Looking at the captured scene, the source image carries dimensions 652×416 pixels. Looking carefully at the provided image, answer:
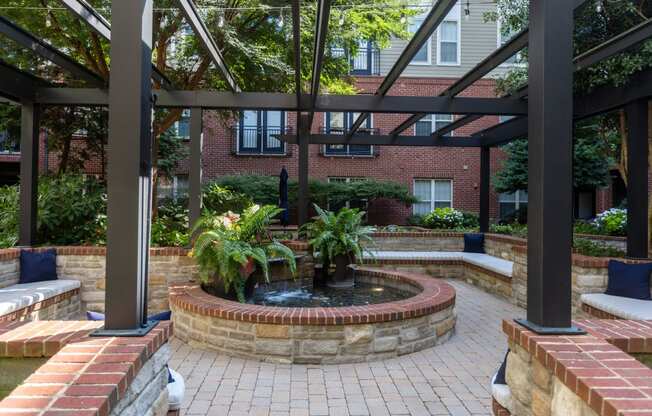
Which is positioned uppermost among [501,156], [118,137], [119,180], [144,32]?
[501,156]

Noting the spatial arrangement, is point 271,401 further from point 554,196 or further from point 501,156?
point 501,156

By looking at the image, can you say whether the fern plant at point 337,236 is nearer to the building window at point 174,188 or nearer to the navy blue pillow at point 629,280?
the navy blue pillow at point 629,280

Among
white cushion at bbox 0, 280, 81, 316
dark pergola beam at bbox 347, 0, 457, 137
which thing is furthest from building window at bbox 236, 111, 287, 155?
white cushion at bbox 0, 280, 81, 316

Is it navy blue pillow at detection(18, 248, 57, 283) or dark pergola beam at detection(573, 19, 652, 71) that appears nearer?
dark pergola beam at detection(573, 19, 652, 71)

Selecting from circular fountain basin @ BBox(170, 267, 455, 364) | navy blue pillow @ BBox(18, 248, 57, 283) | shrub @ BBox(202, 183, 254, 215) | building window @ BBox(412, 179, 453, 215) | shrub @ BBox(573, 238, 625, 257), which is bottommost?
circular fountain basin @ BBox(170, 267, 455, 364)

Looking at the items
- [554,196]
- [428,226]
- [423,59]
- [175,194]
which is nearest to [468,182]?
[428,226]

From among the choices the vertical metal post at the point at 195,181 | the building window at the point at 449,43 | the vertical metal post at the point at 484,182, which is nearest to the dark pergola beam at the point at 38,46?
the vertical metal post at the point at 195,181

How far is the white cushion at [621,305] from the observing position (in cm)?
432

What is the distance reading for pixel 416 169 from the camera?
16.1m

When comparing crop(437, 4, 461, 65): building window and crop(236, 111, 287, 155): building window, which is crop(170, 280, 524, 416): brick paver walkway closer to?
crop(236, 111, 287, 155): building window

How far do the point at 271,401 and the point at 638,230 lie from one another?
16.1 ft

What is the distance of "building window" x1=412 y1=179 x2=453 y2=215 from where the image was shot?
53.2 feet

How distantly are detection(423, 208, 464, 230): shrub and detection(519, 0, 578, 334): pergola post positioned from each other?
1096 cm

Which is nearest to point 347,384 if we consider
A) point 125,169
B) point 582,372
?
point 582,372
